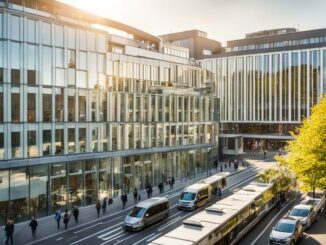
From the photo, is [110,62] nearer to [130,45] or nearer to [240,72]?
[130,45]

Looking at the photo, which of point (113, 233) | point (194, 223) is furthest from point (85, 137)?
point (194, 223)

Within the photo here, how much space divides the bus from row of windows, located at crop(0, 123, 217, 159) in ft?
56.6

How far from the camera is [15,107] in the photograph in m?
35.6

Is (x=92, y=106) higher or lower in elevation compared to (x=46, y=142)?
higher

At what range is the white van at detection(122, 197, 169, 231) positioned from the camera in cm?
3181

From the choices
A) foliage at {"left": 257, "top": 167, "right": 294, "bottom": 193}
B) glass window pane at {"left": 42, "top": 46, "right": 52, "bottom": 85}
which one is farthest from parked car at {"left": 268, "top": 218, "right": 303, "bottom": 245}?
glass window pane at {"left": 42, "top": 46, "right": 52, "bottom": 85}

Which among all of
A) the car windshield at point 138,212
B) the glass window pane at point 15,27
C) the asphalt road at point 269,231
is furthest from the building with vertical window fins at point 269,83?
the glass window pane at point 15,27

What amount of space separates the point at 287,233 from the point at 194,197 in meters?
13.2

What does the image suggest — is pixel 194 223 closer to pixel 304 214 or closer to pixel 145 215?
pixel 145 215

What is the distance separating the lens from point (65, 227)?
3288cm

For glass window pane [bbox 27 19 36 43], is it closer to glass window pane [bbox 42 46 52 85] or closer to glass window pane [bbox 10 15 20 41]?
glass window pane [bbox 10 15 20 41]

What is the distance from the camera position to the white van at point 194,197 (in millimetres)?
38469

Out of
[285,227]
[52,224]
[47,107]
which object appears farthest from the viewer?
[47,107]

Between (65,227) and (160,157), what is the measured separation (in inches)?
892
